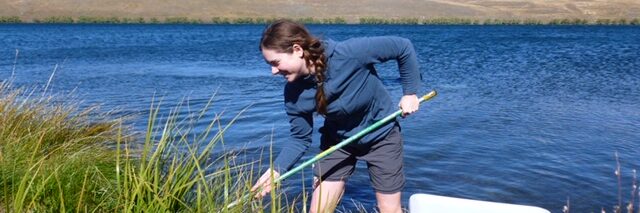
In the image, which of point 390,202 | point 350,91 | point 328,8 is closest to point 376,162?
point 390,202

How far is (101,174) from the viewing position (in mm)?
3686

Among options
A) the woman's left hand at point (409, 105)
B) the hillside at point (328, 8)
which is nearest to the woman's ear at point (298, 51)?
the woman's left hand at point (409, 105)

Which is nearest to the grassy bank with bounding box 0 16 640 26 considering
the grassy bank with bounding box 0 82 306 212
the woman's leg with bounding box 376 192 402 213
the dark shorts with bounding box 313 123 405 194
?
the grassy bank with bounding box 0 82 306 212

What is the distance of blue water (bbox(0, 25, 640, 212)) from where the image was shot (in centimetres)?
641

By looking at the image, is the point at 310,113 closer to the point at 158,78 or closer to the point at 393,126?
the point at 393,126

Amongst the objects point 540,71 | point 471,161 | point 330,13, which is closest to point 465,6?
point 330,13

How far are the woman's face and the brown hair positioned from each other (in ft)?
0.06

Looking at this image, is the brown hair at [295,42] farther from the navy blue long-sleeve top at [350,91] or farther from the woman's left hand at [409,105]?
the woman's left hand at [409,105]

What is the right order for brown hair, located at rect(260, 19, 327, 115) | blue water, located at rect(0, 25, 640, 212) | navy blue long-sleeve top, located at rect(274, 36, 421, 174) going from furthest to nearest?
blue water, located at rect(0, 25, 640, 212) → navy blue long-sleeve top, located at rect(274, 36, 421, 174) → brown hair, located at rect(260, 19, 327, 115)

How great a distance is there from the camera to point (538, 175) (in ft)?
21.9

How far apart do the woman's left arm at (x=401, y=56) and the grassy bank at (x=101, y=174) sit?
2.76 feet

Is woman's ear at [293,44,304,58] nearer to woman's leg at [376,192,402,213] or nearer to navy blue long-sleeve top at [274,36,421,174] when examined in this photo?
navy blue long-sleeve top at [274,36,421,174]

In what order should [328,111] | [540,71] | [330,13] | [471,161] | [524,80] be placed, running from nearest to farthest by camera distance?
[328,111], [471,161], [524,80], [540,71], [330,13]

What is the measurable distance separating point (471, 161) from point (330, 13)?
7418 centimetres
